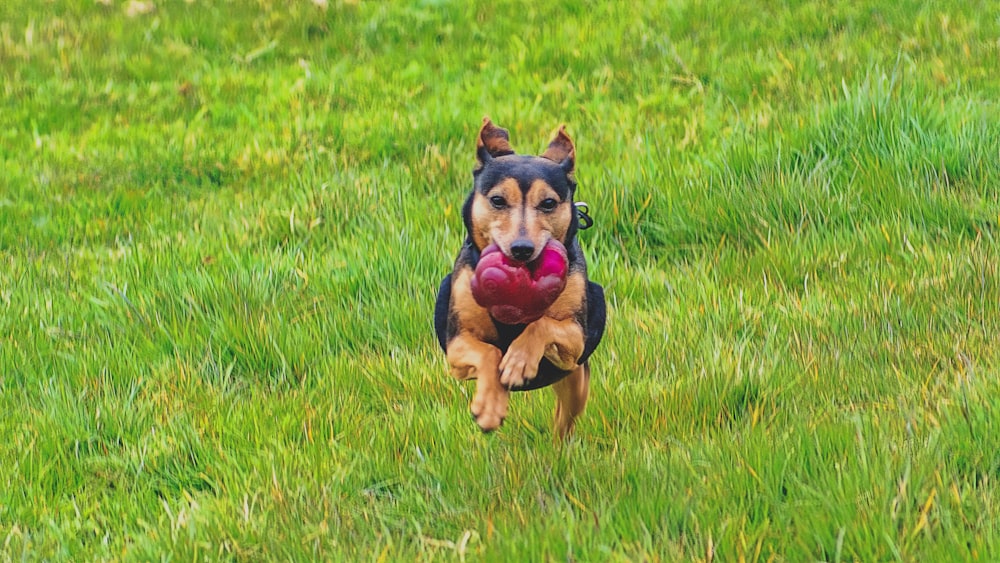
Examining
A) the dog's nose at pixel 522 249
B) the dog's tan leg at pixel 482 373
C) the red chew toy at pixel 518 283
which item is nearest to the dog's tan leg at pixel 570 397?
the dog's tan leg at pixel 482 373

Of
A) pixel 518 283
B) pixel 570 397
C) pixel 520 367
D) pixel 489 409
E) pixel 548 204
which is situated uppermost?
pixel 548 204

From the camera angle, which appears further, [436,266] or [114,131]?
[114,131]

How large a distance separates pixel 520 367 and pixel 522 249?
294 mm

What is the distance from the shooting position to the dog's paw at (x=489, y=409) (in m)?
2.90

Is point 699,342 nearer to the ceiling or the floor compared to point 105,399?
nearer to the ceiling

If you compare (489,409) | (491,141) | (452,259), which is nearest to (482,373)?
(489,409)

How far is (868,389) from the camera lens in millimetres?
3816

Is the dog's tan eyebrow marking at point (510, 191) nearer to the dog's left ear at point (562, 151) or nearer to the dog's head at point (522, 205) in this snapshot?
the dog's head at point (522, 205)

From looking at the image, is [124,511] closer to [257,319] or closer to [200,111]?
[257,319]

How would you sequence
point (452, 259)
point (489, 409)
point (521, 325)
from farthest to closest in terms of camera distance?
point (452, 259)
point (521, 325)
point (489, 409)

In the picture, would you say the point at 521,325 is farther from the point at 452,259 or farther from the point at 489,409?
the point at 452,259

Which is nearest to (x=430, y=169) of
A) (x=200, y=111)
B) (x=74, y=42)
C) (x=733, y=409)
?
(x=200, y=111)

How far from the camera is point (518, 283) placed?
282 cm

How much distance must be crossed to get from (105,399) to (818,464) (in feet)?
8.42
